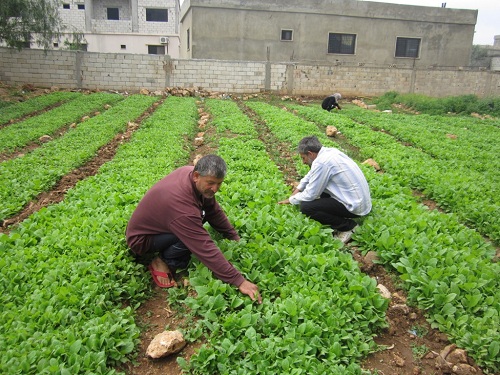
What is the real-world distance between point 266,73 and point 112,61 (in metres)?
8.41

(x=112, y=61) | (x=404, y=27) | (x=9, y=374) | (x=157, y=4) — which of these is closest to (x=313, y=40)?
(x=404, y=27)

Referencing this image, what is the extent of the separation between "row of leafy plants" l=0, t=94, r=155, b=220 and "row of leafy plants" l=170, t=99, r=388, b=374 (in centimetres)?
379

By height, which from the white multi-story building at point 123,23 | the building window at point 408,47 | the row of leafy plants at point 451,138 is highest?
the white multi-story building at point 123,23

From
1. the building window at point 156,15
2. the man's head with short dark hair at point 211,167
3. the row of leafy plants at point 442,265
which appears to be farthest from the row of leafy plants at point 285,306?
the building window at point 156,15

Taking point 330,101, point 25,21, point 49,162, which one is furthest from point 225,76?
point 49,162

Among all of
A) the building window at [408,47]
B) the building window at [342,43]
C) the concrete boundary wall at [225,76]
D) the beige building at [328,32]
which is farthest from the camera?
the building window at [408,47]

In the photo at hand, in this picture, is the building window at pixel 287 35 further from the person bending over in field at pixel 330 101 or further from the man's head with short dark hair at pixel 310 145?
the man's head with short dark hair at pixel 310 145

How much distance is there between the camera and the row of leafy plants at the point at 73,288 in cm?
314

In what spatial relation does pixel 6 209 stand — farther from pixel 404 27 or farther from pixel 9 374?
pixel 404 27

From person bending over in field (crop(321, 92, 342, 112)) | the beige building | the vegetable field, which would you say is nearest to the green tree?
the vegetable field

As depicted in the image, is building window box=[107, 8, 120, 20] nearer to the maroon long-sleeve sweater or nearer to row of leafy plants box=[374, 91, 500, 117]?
row of leafy plants box=[374, 91, 500, 117]

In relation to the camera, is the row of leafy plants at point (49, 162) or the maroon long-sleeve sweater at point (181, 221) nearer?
the maroon long-sleeve sweater at point (181, 221)

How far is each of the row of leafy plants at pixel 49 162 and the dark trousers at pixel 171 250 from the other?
3067 millimetres

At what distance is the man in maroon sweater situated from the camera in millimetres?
3875
